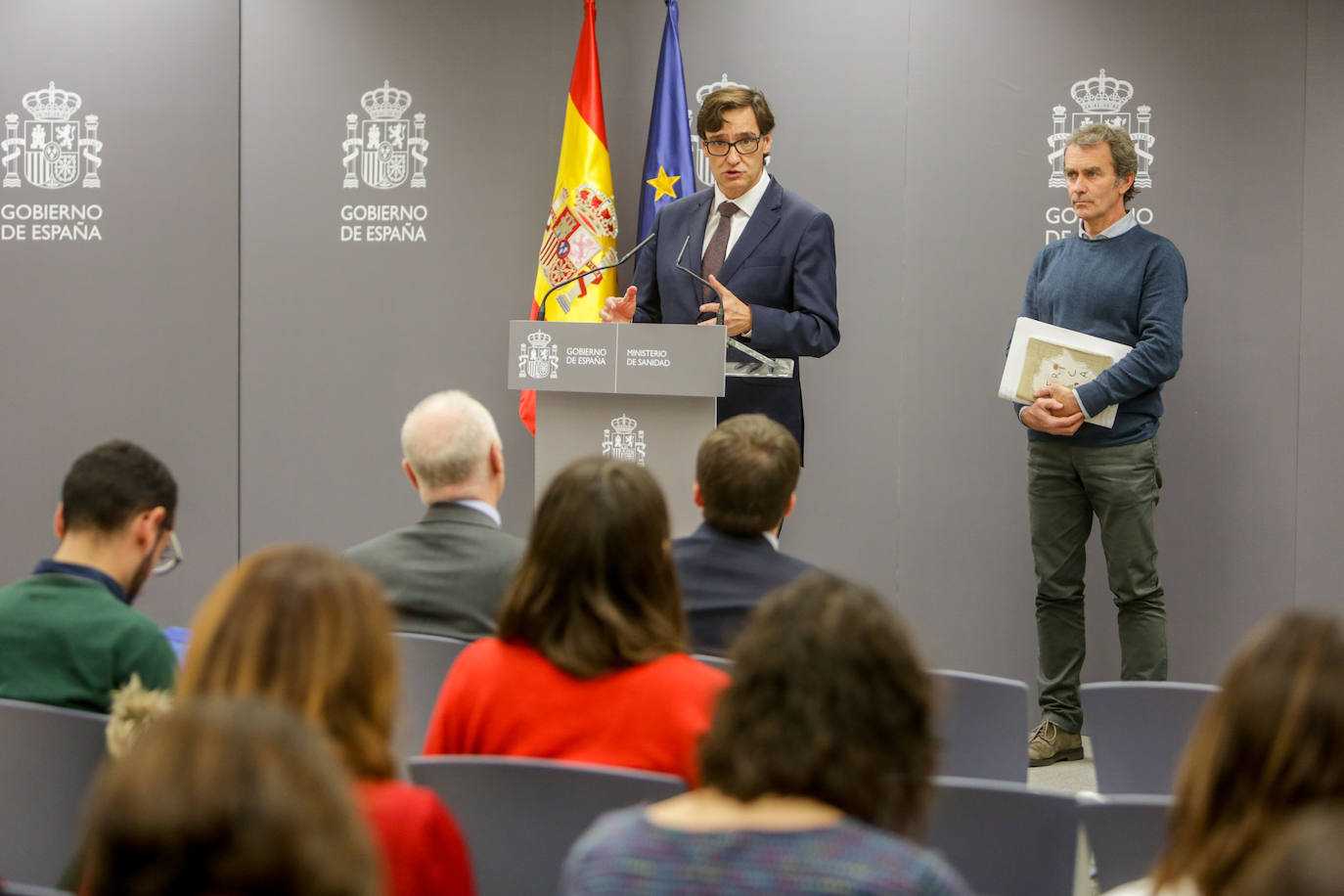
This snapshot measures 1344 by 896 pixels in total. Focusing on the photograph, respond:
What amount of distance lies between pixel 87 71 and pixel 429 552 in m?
4.12

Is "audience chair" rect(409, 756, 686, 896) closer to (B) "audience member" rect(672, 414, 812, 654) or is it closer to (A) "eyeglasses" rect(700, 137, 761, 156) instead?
(B) "audience member" rect(672, 414, 812, 654)

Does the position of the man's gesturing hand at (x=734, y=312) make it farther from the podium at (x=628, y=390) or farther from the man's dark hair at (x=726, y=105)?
the man's dark hair at (x=726, y=105)

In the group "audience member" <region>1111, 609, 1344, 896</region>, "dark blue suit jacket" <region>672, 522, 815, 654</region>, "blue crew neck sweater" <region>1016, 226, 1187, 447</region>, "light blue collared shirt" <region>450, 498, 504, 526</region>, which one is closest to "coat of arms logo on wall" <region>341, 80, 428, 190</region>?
"blue crew neck sweater" <region>1016, 226, 1187, 447</region>

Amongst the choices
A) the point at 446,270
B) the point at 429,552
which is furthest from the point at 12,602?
the point at 446,270

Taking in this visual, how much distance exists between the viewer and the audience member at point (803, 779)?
1.25m

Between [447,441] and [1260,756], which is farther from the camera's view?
[447,441]

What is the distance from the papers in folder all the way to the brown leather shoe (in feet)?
3.46

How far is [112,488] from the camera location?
8.27 ft

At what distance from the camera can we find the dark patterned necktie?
177 inches

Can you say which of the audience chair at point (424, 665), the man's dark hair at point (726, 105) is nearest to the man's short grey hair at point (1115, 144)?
the man's dark hair at point (726, 105)

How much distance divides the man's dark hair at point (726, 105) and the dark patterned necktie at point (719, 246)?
0.92ft

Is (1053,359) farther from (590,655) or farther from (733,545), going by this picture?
(590,655)

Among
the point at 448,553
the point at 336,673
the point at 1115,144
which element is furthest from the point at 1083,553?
the point at 336,673

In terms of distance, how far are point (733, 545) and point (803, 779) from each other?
1.39 meters
